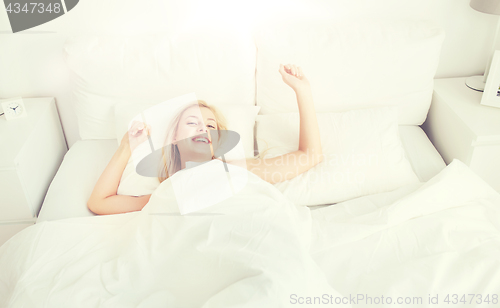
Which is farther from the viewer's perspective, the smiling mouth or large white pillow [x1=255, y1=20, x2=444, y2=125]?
large white pillow [x1=255, y1=20, x2=444, y2=125]

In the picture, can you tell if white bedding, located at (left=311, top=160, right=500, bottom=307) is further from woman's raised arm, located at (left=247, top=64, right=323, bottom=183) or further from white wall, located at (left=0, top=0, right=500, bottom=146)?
white wall, located at (left=0, top=0, right=500, bottom=146)

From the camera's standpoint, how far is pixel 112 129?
1.71m

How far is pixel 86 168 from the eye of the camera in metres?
1.58

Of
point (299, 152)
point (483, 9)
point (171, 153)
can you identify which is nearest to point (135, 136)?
point (171, 153)

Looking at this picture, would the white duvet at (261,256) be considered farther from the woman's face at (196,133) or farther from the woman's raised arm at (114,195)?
the woman's face at (196,133)

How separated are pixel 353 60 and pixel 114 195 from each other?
1126mm

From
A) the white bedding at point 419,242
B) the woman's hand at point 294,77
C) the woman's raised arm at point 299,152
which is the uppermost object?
the woman's hand at point 294,77

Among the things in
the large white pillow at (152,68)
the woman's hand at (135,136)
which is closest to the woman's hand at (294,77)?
the large white pillow at (152,68)

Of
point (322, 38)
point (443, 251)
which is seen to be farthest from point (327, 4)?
point (443, 251)

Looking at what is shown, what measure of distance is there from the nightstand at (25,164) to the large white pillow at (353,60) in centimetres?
100

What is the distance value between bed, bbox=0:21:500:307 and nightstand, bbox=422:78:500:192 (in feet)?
0.32

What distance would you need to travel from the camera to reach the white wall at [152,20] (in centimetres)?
167

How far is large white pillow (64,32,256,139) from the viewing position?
1604mm

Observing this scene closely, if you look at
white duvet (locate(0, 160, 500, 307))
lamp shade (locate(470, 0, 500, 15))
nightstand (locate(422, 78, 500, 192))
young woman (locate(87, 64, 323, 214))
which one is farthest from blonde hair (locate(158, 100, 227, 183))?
lamp shade (locate(470, 0, 500, 15))
